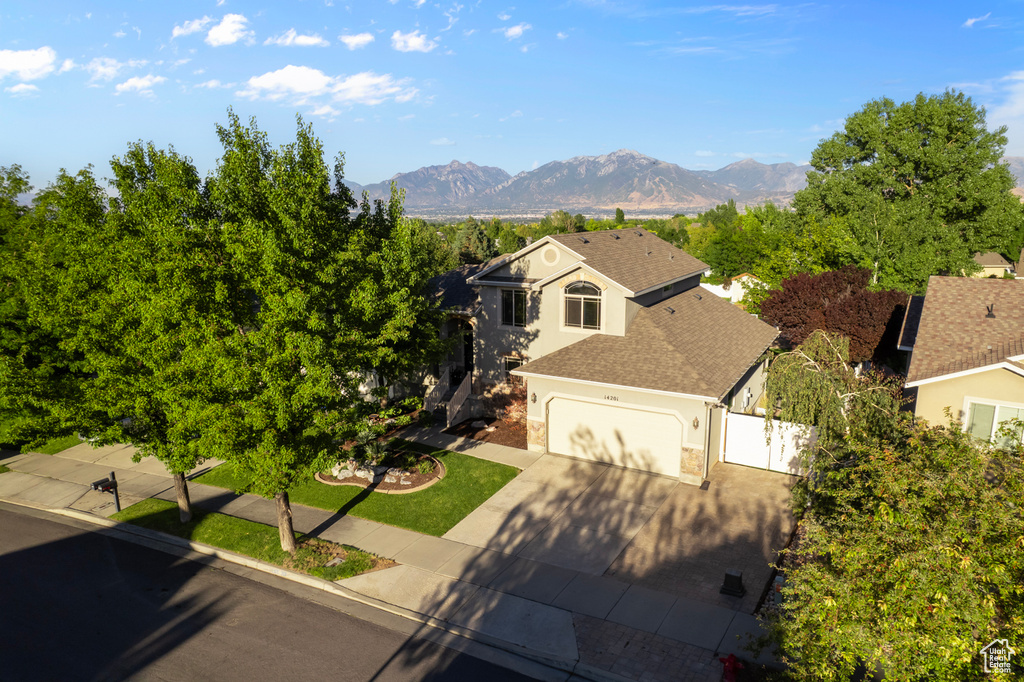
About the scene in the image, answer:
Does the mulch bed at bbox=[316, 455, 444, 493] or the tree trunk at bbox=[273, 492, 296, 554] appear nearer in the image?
the tree trunk at bbox=[273, 492, 296, 554]

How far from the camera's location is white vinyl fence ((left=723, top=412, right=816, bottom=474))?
61.5ft

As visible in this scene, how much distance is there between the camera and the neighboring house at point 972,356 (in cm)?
Result: 1566

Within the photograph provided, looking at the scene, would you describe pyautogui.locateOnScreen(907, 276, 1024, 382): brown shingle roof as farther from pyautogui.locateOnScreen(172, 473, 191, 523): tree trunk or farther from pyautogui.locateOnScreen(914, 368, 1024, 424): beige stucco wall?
pyautogui.locateOnScreen(172, 473, 191, 523): tree trunk

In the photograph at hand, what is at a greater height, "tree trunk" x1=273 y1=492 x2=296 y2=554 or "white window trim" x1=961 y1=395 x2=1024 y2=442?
"white window trim" x1=961 y1=395 x2=1024 y2=442

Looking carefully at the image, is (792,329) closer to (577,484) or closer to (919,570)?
(577,484)

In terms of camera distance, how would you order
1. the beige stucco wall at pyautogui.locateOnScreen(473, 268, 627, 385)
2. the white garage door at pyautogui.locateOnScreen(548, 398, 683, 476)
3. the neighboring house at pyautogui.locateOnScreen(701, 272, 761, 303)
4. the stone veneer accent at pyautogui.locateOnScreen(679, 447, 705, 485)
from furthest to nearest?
the neighboring house at pyautogui.locateOnScreen(701, 272, 761, 303) → the beige stucco wall at pyautogui.locateOnScreen(473, 268, 627, 385) → the white garage door at pyautogui.locateOnScreen(548, 398, 683, 476) → the stone veneer accent at pyautogui.locateOnScreen(679, 447, 705, 485)

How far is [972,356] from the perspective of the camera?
16.6 metres

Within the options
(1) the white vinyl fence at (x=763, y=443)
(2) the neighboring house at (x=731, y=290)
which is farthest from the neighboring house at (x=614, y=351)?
(2) the neighboring house at (x=731, y=290)

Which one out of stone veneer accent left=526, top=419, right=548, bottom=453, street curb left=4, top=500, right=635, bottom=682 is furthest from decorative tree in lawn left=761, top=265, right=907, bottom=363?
street curb left=4, top=500, right=635, bottom=682

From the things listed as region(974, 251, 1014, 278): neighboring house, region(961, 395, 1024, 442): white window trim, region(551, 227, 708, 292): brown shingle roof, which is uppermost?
region(551, 227, 708, 292): brown shingle roof

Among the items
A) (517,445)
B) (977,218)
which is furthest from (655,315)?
(977,218)

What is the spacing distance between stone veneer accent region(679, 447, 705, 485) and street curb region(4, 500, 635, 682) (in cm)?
850

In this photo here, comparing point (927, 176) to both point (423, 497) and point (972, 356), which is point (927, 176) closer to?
point (972, 356)

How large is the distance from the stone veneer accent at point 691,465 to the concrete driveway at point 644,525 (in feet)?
0.78
